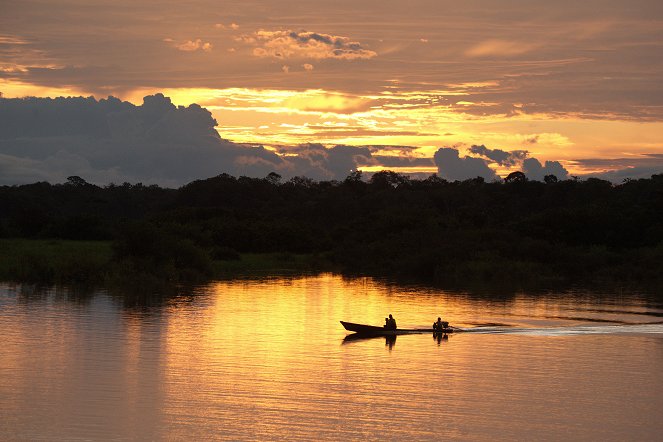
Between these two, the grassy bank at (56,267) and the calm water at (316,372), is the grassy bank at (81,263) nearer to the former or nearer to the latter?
the grassy bank at (56,267)

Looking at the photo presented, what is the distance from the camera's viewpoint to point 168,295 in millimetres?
53156

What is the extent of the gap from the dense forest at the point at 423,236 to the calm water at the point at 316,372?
52.0 ft

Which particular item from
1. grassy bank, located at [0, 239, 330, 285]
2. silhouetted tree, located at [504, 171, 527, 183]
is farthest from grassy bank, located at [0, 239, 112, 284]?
silhouetted tree, located at [504, 171, 527, 183]

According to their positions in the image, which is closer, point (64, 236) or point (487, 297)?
point (487, 297)

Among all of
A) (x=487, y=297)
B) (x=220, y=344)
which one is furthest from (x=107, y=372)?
(x=487, y=297)

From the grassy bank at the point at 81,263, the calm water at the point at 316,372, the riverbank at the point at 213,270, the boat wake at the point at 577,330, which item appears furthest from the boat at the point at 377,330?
the grassy bank at the point at 81,263

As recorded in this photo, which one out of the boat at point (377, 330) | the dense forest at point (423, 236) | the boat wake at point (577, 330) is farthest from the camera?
the dense forest at point (423, 236)

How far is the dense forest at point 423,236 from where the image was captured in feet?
218

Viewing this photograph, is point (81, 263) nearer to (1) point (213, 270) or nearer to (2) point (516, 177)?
(1) point (213, 270)

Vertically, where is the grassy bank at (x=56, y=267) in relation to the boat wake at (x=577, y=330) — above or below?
above

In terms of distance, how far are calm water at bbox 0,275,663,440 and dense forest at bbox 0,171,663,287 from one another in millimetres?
15844

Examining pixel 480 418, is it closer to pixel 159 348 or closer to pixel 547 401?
pixel 547 401

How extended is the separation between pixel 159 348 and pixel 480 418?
14.5m

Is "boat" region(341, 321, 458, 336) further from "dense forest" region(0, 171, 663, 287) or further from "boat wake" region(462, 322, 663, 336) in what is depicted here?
"dense forest" region(0, 171, 663, 287)
